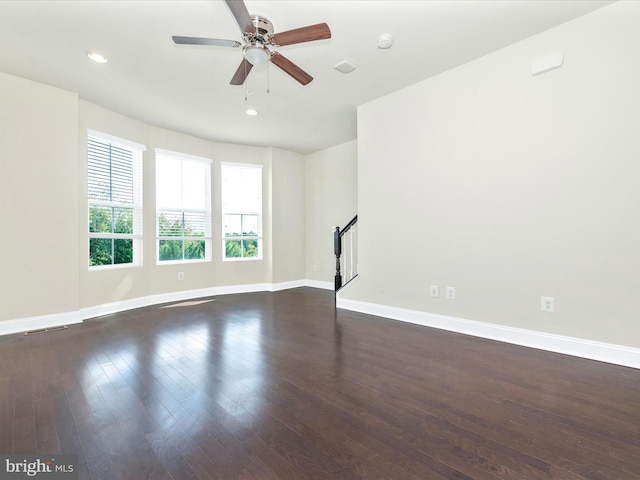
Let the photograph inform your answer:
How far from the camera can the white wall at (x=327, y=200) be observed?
5832 millimetres

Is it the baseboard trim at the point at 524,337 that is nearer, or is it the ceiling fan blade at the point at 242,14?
the ceiling fan blade at the point at 242,14

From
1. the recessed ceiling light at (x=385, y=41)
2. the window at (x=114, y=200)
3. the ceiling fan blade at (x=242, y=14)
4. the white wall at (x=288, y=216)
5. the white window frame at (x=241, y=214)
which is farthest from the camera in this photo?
the white wall at (x=288, y=216)

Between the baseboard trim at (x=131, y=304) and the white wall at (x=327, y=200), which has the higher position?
the white wall at (x=327, y=200)

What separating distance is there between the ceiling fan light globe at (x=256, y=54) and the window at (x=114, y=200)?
3.00m

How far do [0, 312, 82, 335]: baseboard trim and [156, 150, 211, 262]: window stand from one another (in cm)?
148

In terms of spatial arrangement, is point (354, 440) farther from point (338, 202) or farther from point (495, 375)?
point (338, 202)

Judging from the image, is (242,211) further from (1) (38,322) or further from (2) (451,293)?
(2) (451,293)

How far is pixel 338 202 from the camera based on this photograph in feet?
19.8

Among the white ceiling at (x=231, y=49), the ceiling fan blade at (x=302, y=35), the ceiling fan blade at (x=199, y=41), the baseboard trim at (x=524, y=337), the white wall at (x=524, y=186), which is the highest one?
the white ceiling at (x=231, y=49)

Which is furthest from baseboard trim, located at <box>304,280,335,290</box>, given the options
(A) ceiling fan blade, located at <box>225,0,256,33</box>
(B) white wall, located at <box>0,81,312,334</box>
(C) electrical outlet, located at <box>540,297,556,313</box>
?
(A) ceiling fan blade, located at <box>225,0,256,33</box>

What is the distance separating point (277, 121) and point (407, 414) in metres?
4.30

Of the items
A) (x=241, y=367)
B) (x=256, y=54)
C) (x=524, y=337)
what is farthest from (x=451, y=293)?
(x=256, y=54)

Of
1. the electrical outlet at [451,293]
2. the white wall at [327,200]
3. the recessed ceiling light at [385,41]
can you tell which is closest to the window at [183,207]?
the white wall at [327,200]

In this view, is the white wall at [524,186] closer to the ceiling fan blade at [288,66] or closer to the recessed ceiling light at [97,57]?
the ceiling fan blade at [288,66]
